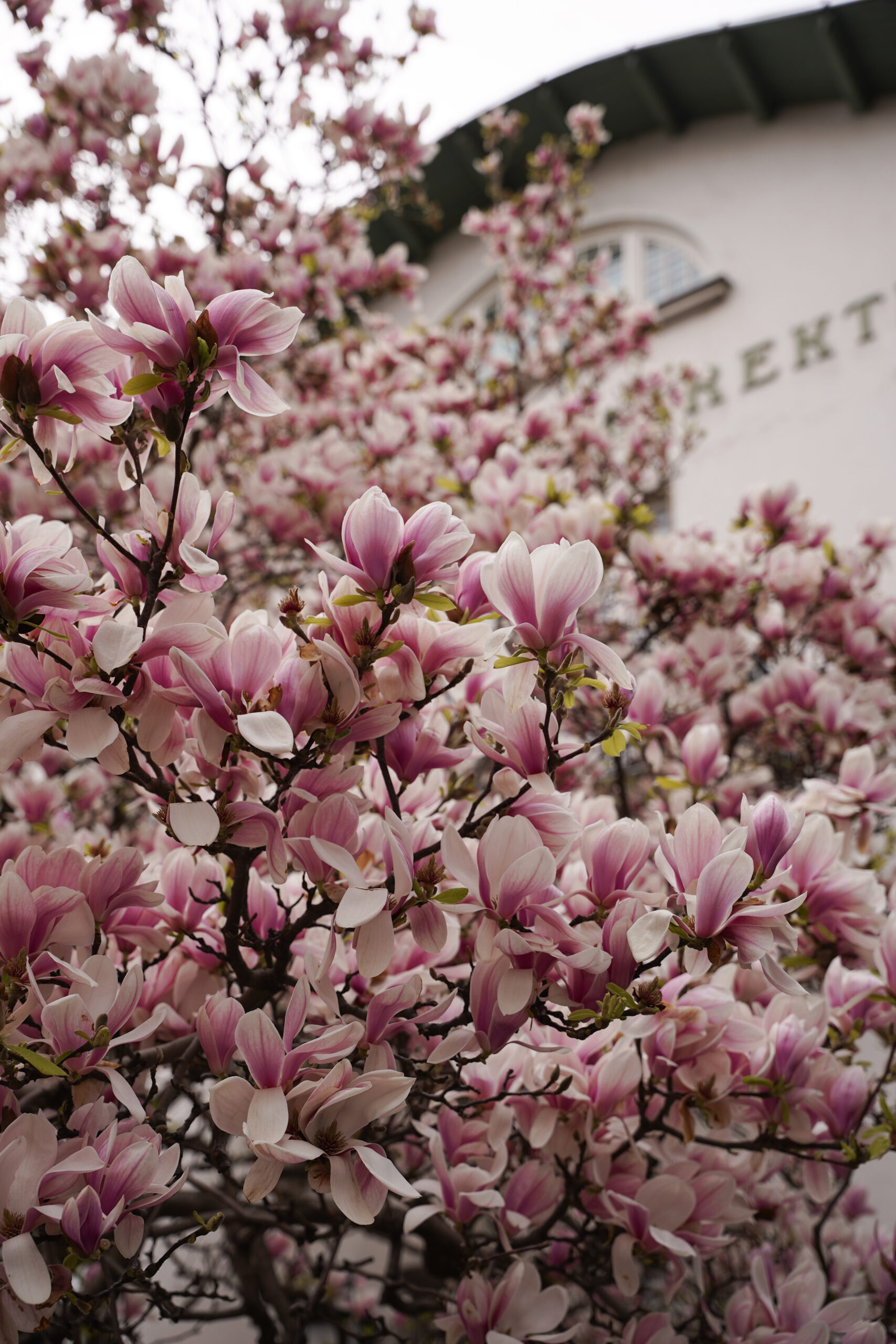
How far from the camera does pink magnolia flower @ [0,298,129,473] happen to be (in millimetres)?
915

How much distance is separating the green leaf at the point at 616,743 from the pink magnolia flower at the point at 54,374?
0.65m

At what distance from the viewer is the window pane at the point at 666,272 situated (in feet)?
22.0

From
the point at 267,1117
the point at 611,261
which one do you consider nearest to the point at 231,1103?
the point at 267,1117

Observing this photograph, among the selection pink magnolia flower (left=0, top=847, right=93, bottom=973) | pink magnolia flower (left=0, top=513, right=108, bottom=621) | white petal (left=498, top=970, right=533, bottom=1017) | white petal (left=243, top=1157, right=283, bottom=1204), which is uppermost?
pink magnolia flower (left=0, top=513, right=108, bottom=621)

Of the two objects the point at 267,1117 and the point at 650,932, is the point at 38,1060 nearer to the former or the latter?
the point at 267,1117

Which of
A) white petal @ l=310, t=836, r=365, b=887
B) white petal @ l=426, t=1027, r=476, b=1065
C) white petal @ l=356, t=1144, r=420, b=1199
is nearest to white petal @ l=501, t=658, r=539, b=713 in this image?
white petal @ l=310, t=836, r=365, b=887

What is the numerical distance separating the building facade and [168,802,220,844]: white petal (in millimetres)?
4129

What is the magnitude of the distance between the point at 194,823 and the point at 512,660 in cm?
36

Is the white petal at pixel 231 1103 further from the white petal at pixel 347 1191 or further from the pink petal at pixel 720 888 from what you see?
Answer: the pink petal at pixel 720 888

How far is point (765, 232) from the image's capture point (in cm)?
622

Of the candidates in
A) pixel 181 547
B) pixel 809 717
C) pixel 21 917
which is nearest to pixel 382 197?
pixel 809 717

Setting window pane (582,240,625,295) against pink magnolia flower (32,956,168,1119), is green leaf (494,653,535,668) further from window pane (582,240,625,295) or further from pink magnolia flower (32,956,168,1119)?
window pane (582,240,625,295)

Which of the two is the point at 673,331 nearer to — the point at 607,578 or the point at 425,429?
the point at 607,578

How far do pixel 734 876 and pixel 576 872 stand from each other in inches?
18.2
